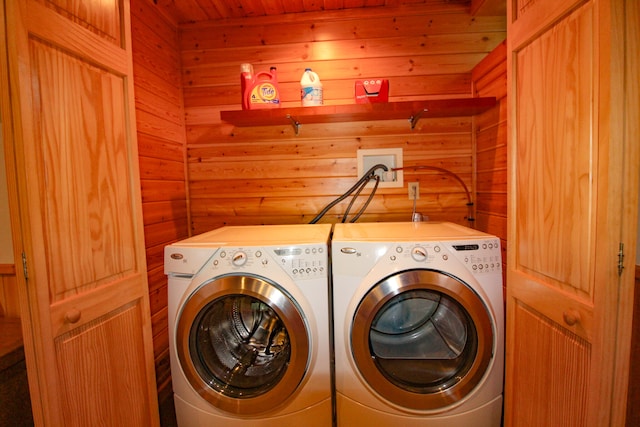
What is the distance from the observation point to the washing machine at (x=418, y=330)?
1161 millimetres

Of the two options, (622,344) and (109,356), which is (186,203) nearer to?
(109,356)

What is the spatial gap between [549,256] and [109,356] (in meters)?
1.51

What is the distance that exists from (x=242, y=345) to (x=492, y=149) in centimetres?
170

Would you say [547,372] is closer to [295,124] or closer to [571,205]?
[571,205]

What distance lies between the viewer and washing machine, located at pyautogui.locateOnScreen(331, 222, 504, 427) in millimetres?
1161

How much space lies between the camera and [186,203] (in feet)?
6.84

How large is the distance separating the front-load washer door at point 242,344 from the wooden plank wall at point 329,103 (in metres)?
0.86

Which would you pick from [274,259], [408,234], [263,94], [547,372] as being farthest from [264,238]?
[547,372]

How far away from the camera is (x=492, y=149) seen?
175cm

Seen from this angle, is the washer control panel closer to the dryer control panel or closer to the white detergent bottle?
the dryer control panel

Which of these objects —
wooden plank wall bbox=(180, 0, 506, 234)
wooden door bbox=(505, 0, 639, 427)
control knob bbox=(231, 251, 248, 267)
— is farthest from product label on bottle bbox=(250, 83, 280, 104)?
wooden door bbox=(505, 0, 639, 427)

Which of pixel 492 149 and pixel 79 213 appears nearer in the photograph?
pixel 79 213

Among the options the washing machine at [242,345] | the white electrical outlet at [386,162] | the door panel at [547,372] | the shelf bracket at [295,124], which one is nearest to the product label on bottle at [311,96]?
the shelf bracket at [295,124]

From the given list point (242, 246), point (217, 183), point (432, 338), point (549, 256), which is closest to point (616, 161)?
point (549, 256)
